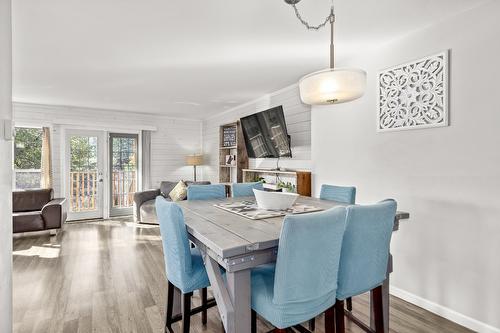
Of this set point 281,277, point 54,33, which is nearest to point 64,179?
point 54,33

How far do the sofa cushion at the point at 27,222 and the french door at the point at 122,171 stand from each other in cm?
175

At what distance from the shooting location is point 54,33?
8.41 feet

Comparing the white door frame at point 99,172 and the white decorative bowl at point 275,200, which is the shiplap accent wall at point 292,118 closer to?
the white decorative bowl at point 275,200

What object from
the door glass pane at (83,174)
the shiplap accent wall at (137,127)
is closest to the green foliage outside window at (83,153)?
the door glass pane at (83,174)

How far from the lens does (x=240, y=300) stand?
142cm

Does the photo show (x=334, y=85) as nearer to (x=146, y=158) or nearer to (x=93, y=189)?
(x=146, y=158)

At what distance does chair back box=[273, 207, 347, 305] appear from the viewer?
1.32 meters

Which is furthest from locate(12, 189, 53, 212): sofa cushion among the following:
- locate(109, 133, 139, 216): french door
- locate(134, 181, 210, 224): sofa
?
locate(134, 181, 210, 224): sofa

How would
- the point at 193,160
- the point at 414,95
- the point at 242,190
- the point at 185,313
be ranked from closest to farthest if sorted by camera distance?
the point at 185,313 < the point at 414,95 < the point at 242,190 < the point at 193,160

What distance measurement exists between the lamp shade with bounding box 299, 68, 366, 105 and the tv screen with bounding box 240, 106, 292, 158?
6.92 feet

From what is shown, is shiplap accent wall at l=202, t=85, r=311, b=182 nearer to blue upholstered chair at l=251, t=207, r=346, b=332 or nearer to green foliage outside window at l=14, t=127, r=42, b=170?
blue upholstered chair at l=251, t=207, r=346, b=332

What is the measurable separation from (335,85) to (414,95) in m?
1.24

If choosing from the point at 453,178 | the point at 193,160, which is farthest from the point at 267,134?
the point at 193,160

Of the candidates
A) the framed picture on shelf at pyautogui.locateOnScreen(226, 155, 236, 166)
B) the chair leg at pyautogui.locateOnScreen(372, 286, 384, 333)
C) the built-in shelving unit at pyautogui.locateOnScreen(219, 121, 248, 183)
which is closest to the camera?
the chair leg at pyautogui.locateOnScreen(372, 286, 384, 333)
